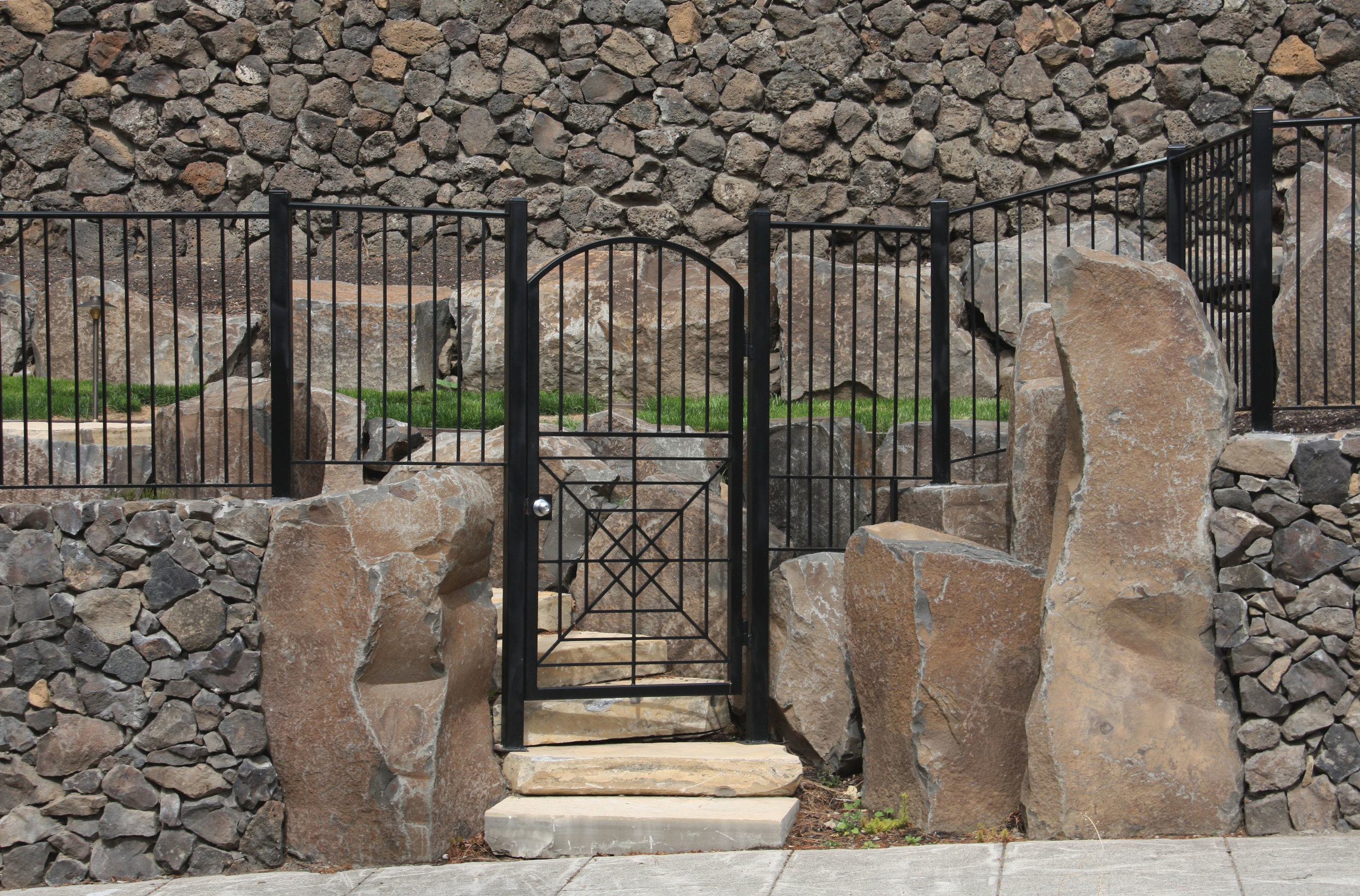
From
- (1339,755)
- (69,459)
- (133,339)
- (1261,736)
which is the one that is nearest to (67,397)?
(133,339)

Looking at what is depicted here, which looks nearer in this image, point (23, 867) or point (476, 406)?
point (23, 867)

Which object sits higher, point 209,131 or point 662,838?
point 209,131

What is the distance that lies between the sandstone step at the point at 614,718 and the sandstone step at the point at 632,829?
55 cm

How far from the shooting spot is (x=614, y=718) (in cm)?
595

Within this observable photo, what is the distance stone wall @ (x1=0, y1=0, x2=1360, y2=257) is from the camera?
416 inches

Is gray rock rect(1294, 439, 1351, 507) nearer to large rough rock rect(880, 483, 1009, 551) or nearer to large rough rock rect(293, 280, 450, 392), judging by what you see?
large rough rock rect(880, 483, 1009, 551)

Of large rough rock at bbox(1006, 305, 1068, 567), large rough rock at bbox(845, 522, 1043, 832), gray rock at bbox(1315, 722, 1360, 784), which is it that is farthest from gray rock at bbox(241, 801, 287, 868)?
gray rock at bbox(1315, 722, 1360, 784)

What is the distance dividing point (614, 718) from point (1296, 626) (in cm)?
322

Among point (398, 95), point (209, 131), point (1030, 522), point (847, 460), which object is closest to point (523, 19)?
point (398, 95)

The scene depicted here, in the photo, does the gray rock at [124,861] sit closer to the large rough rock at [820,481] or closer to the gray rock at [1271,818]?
the large rough rock at [820,481]

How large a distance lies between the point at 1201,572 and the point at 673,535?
2704 millimetres

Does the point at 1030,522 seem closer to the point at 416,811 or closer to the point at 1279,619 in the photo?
the point at 1279,619

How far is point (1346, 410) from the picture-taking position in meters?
5.80

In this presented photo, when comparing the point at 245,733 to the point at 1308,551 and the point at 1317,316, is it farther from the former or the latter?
the point at 1317,316
